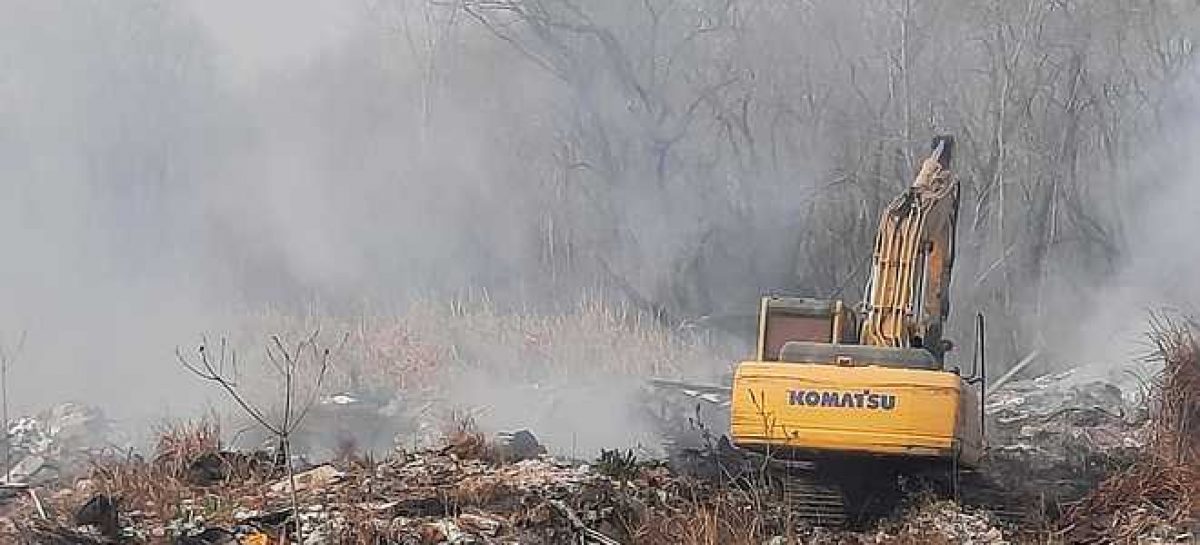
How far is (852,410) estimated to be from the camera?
9875mm

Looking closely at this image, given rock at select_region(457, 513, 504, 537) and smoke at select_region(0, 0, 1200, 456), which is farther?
smoke at select_region(0, 0, 1200, 456)

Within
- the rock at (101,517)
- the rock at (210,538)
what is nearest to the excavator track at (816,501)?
the rock at (210,538)

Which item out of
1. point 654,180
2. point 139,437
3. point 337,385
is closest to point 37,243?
point 337,385

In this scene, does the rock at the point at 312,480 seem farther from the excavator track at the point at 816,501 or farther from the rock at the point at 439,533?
the excavator track at the point at 816,501

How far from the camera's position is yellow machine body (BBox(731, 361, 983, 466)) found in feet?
31.9

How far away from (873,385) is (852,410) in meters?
0.20

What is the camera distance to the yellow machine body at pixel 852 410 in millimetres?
9719

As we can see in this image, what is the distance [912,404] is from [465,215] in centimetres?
1572

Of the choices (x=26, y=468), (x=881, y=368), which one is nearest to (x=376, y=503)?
(x=881, y=368)

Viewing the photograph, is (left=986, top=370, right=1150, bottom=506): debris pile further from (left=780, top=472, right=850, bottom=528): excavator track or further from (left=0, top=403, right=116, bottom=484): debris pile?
(left=0, top=403, right=116, bottom=484): debris pile

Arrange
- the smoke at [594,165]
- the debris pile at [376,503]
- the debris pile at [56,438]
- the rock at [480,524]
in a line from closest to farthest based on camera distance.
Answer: the debris pile at [376,503]
the rock at [480,524]
the debris pile at [56,438]
the smoke at [594,165]

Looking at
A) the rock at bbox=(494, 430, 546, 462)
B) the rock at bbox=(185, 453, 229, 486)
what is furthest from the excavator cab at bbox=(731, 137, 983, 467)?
Answer: the rock at bbox=(185, 453, 229, 486)

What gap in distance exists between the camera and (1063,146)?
80.0 feet

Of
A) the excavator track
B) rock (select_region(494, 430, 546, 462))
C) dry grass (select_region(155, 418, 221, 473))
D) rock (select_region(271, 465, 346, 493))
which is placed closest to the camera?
rock (select_region(271, 465, 346, 493))
